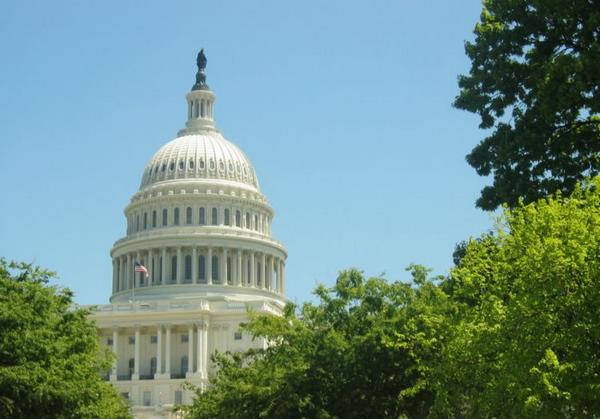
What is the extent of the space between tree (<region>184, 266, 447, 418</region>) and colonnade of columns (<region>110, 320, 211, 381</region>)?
3039 inches

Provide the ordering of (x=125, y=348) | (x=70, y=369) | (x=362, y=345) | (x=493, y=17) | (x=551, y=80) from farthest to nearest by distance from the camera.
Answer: (x=125, y=348)
(x=70, y=369)
(x=362, y=345)
(x=493, y=17)
(x=551, y=80)

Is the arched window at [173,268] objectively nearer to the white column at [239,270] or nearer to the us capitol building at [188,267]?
the us capitol building at [188,267]

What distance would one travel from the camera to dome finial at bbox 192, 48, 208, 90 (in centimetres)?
17275

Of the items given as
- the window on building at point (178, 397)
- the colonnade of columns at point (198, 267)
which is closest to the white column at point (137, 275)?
the colonnade of columns at point (198, 267)

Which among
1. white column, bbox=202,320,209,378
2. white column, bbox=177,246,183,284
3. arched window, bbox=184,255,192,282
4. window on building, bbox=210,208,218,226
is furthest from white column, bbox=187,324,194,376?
window on building, bbox=210,208,218,226

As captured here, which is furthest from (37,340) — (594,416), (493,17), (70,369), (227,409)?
(594,416)

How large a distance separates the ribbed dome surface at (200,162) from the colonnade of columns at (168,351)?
1065 inches

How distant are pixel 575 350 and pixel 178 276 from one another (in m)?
122

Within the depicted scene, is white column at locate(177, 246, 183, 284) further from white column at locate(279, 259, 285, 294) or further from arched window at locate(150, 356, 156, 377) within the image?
white column at locate(279, 259, 285, 294)

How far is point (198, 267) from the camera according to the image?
151500 millimetres

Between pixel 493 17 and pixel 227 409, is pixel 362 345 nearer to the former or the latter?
pixel 227 409

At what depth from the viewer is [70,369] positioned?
56844 millimetres

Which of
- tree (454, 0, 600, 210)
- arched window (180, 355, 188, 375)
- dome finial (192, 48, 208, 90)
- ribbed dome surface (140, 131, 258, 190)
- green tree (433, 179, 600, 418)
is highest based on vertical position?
dome finial (192, 48, 208, 90)

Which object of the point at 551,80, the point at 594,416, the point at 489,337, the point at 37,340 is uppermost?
the point at 551,80
